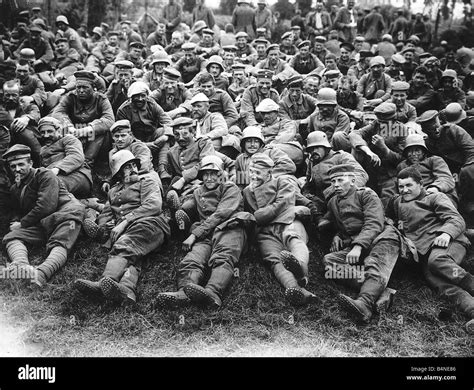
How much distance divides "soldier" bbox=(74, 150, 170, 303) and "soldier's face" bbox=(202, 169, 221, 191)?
719 mm

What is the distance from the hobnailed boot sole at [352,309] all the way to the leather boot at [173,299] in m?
1.89

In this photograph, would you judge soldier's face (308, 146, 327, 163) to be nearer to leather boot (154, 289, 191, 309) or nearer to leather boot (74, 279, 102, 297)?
leather boot (154, 289, 191, 309)

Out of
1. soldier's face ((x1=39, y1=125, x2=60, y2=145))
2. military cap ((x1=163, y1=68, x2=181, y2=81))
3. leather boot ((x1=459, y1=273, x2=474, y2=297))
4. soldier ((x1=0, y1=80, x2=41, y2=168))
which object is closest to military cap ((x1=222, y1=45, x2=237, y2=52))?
military cap ((x1=163, y1=68, x2=181, y2=81))

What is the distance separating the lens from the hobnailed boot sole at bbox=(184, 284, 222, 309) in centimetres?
607

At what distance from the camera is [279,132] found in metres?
9.32

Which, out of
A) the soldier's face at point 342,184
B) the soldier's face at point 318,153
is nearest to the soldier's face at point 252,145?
the soldier's face at point 318,153

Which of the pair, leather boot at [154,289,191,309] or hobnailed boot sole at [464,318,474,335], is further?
leather boot at [154,289,191,309]

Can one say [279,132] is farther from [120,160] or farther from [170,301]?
[170,301]

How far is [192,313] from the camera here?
6.27 metres

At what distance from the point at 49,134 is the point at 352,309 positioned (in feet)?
18.5

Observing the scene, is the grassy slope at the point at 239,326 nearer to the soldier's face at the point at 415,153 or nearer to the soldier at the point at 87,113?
the soldier's face at the point at 415,153

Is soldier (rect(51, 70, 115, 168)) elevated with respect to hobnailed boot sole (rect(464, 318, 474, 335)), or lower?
elevated

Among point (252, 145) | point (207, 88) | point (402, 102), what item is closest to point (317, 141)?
point (252, 145)
